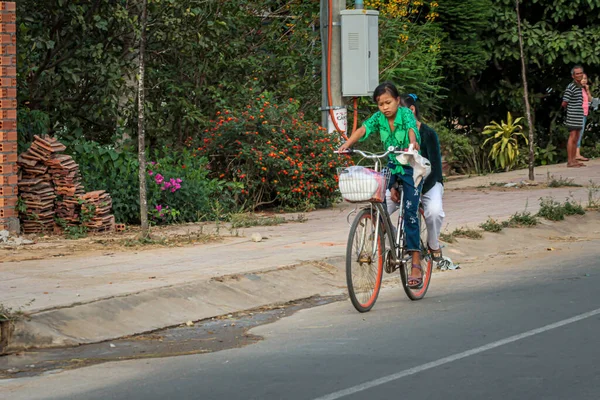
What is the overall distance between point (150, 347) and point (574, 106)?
49.7 ft

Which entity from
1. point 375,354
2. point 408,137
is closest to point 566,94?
point 408,137

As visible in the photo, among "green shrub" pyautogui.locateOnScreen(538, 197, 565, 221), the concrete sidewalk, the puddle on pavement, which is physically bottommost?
the puddle on pavement

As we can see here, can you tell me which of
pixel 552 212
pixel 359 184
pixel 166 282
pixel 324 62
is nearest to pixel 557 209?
pixel 552 212

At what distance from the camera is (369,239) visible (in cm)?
879

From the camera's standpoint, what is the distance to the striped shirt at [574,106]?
69.1 feet

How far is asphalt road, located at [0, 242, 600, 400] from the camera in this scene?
6.21 m

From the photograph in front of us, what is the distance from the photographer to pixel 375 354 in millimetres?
7137

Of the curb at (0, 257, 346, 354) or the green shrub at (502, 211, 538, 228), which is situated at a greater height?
the green shrub at (502, 211, 538, 228)

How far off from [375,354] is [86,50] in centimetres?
873

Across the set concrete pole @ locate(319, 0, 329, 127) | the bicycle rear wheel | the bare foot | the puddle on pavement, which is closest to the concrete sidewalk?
the puddle on pavement

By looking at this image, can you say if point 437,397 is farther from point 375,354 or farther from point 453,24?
point 453,24

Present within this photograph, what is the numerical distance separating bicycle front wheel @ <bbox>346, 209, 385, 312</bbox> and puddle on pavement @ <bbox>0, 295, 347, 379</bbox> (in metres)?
0.69

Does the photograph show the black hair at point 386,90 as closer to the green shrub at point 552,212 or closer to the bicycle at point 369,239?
the bicycle at point 369,239

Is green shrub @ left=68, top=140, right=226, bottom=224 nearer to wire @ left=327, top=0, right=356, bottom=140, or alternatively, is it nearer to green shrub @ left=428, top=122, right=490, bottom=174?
wire @ left=327, top=0, right=356, bottom=140
